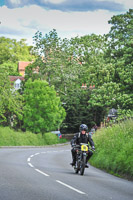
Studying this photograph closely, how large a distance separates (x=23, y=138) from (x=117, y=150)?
30.2 metres

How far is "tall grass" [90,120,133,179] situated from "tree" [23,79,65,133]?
3182 cm

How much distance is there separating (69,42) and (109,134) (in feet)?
142

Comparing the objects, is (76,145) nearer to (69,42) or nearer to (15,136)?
(15,136)

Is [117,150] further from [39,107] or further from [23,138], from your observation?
[39,107]

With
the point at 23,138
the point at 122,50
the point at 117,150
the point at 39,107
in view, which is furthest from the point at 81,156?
the point at 39,107

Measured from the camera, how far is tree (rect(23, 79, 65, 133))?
52969 mm

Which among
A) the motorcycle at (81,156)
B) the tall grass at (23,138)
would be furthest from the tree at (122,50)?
the motorcycle at (81,156)

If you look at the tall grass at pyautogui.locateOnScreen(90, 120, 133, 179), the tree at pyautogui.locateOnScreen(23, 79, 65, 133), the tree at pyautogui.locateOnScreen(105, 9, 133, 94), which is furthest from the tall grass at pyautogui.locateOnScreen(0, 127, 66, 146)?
the tall grass at pyautogui.locateOnScreen(90, 120, 133, 179)

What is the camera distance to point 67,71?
60406 millimetres

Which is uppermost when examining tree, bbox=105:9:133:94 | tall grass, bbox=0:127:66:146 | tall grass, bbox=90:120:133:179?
tree, bbox=105:9:133:94

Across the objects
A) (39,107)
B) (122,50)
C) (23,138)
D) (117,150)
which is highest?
(122,50)

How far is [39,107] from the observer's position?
53562mm

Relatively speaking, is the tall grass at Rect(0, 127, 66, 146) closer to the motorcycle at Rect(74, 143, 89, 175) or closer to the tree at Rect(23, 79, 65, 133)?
the tree at Rect(23, 79, 65, 133)

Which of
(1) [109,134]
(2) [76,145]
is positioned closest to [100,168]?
(1) [109,134]
